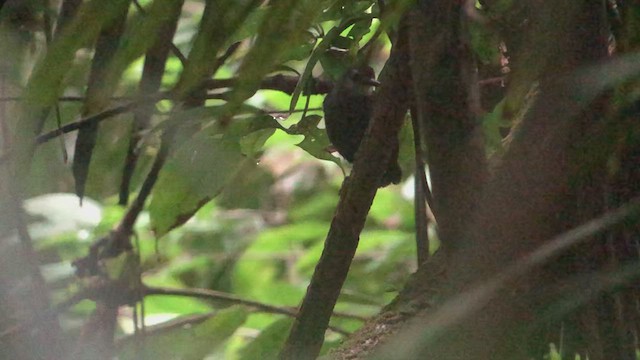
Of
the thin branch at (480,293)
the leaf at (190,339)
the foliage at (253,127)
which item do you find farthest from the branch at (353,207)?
the leaf at (190,339)

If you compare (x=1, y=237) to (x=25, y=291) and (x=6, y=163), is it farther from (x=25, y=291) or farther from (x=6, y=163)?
(x=6, y=163)

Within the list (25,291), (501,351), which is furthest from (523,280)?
(25,291)

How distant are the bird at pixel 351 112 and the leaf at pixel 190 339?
28 cm

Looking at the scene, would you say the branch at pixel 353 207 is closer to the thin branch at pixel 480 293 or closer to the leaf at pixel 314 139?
the leaf at pixel 314 139

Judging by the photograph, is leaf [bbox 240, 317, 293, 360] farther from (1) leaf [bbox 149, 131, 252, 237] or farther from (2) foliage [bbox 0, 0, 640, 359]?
(1) leaf [bbox 149, 131, 252, 237]

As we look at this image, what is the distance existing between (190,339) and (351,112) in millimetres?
379

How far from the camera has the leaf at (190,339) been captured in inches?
33.8

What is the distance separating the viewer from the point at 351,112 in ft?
2.03

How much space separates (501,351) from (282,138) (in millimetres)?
928

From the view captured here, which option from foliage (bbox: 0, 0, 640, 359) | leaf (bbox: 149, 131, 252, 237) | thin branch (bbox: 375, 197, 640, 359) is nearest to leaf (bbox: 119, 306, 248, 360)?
foliage (bbox: 0, 0, 640, 359)

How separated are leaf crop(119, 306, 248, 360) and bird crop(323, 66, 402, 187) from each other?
0.28m

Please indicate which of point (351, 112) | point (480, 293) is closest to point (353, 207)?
point (351, 112)

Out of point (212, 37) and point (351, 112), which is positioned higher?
point (351, 112)

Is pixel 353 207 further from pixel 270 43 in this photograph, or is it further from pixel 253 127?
pixel 270 43
